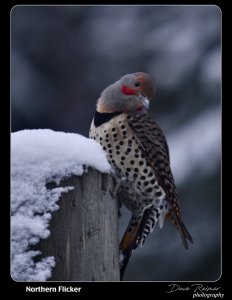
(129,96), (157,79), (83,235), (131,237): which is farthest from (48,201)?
(157,79)

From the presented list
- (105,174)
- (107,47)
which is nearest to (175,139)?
(107,47)

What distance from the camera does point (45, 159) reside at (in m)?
2.94

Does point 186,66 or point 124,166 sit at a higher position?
point 186,66

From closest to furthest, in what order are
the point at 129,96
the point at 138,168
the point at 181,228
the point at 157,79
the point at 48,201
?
the point at 48,201 → the point at 181,228 → the point at 138,168 → the point at 129,96 → the point at 157,79

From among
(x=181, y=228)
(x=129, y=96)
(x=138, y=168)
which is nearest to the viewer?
(x=181, y=228)

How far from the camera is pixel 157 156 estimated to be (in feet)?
13.3

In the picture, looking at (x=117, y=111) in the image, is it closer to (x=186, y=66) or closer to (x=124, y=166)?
(x=124, y=166)

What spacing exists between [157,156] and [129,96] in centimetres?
49

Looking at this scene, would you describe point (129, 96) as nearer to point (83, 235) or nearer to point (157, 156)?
point (157, 156)

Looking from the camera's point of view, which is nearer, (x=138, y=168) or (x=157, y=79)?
(x=138, y=168)

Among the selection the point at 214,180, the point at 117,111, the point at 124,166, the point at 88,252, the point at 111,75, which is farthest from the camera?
the point at 111,75

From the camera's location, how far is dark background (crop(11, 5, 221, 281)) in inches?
218

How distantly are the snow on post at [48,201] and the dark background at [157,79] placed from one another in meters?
2.49

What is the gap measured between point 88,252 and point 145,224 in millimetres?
1120
